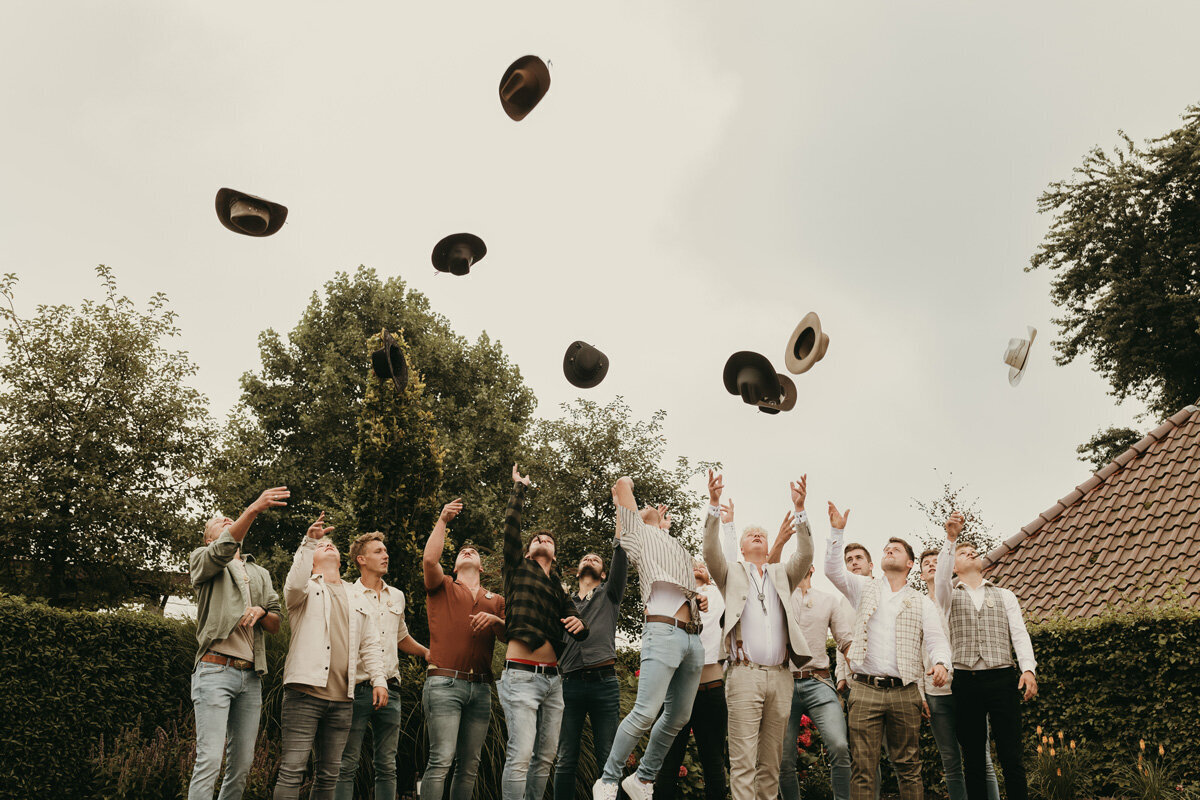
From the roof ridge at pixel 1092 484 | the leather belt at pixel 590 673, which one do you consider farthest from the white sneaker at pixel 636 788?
the roof ridge at pixel 1092 484

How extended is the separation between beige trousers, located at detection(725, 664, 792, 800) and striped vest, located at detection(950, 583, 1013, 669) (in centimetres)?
139

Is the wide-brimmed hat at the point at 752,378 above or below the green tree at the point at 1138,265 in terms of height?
below

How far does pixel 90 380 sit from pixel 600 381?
17725 mm

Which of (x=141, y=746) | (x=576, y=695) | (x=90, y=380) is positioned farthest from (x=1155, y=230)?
(x=90, y=380)

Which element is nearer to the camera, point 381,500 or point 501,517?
point 381,500

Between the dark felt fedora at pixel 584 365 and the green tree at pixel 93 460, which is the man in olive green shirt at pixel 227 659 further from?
the green tree at pixel 93 460

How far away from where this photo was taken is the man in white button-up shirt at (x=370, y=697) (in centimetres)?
605

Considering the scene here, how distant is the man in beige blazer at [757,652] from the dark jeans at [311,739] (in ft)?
8.06

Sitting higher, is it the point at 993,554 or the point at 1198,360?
the point at 1198,360

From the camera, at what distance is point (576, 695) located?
6016mm

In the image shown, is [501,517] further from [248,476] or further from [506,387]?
[248,476]

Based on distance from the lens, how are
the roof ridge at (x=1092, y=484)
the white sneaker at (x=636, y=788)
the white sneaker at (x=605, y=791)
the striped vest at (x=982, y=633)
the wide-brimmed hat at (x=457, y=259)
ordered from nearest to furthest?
1. the white sneaker at (x=605, y=791)
2. the white sneaker at (x=636, y=788)
3. the striped vest at (x=982, y=633)
4. the wide-brimmed hat at (x=457, y=259)
5. the roof ridge at (x=1092, y=484)

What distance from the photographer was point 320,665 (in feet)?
18.0

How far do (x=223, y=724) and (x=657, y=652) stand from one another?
262cm
